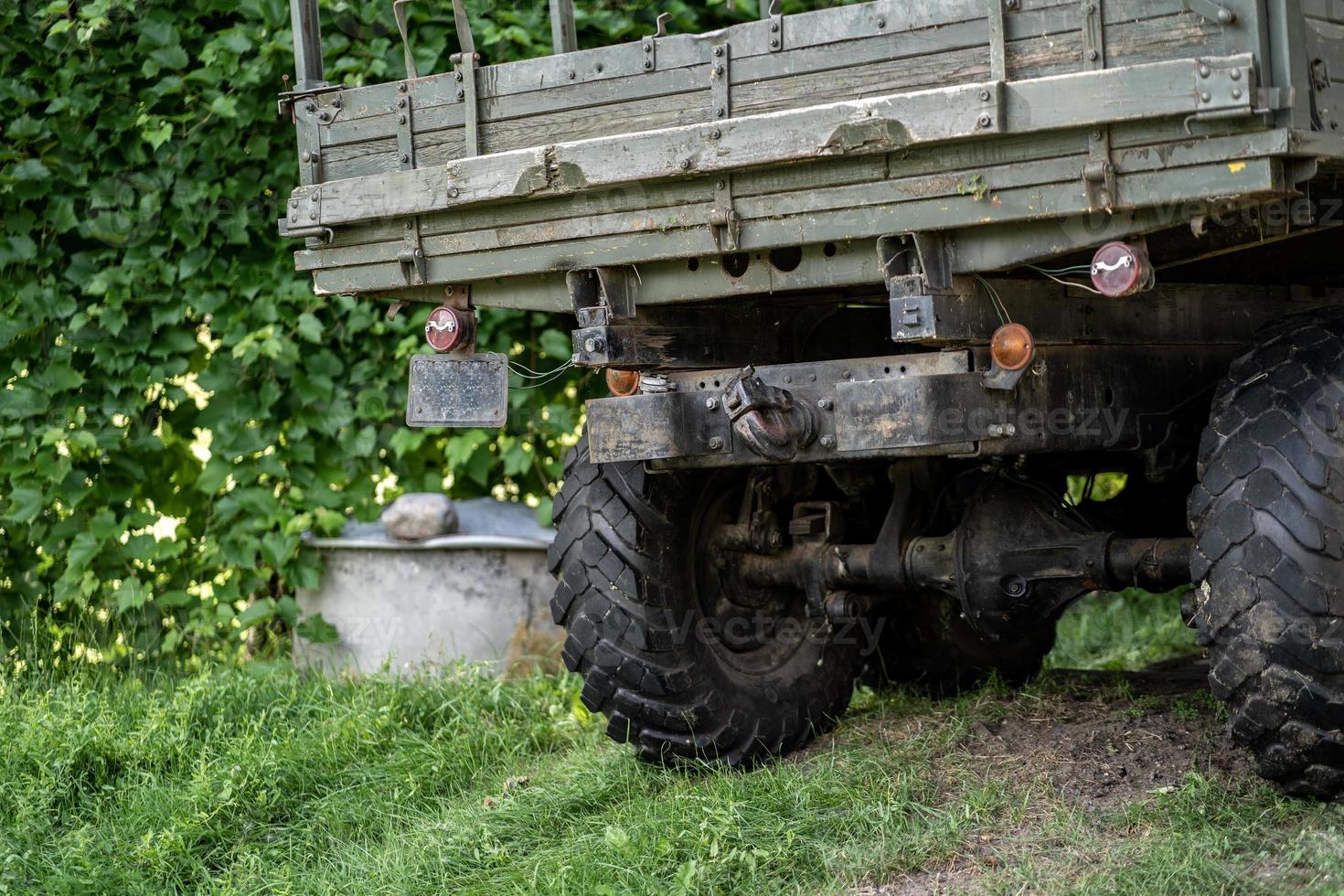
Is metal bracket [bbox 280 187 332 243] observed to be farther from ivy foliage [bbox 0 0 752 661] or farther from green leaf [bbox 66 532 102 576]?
green leaf [bbox 66 532 102 576]

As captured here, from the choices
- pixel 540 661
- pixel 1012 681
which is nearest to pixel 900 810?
pixel 1012 681

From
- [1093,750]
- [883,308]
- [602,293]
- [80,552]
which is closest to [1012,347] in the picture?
[602,293]

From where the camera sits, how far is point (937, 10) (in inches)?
137

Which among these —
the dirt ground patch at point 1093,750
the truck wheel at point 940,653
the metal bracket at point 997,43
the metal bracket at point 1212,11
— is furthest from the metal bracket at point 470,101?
the truck wheel at point 940,653

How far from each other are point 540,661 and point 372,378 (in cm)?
145

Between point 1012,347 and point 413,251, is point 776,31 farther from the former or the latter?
point 413,251

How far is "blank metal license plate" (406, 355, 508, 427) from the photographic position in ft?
14.0

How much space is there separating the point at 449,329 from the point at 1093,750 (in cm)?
213

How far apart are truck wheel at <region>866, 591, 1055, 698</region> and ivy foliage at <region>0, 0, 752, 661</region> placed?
1.84 m

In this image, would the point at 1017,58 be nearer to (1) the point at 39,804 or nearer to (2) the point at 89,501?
(1) the point at 39,804

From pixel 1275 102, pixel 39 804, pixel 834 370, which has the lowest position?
pixel 39 804

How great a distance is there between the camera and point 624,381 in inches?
180

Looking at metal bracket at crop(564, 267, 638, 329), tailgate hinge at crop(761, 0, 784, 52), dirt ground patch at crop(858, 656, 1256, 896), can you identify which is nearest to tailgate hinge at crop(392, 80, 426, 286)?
metal bracket at crop(564, 267, 638, 329)

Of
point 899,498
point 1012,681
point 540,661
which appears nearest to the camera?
point 899,498
